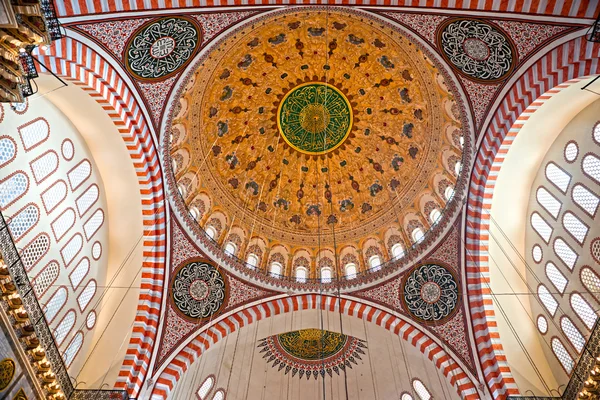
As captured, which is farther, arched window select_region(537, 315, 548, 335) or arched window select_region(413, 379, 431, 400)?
arched window select_region(413, 379, 431, 400)

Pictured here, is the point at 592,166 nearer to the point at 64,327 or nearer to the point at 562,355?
the point at 562,355

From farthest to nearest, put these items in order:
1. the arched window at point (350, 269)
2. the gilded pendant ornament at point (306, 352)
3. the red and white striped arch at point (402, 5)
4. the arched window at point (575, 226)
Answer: the gilded pendant ornament at point (306, 352) → the arched window at point (350, 269) → the arched window at point (575, 226) → the red and white striped arch at point (402, 5)

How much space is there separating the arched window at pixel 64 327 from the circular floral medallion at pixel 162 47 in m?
4.97

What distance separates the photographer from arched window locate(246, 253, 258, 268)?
11.4 meters

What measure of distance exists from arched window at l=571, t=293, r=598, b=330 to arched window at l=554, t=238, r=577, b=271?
59cm

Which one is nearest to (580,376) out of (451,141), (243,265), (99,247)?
(451,141)

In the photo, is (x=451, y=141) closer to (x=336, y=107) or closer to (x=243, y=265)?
(x=336, y=107)

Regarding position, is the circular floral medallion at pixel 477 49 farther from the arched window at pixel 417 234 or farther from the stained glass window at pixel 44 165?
the stained glass window at pixel 44 165

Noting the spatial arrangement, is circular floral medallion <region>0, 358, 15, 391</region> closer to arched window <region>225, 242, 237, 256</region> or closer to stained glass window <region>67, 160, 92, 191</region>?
stained glass window <region>67, 160, 92, 191</region>

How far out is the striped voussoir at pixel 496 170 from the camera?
6.68 meters

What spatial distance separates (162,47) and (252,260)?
605 cm

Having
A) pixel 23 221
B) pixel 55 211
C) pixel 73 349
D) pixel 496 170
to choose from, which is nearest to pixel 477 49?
pixel 496 170

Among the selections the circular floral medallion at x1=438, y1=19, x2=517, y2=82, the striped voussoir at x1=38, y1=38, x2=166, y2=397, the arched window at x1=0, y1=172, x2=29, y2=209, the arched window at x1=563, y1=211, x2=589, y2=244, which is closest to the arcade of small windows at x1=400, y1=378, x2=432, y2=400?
the arched window at x1=563, y1=211, x2=589, y2=244

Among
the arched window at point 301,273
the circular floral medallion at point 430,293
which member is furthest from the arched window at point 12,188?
the circular floral medallion at point 430,293
